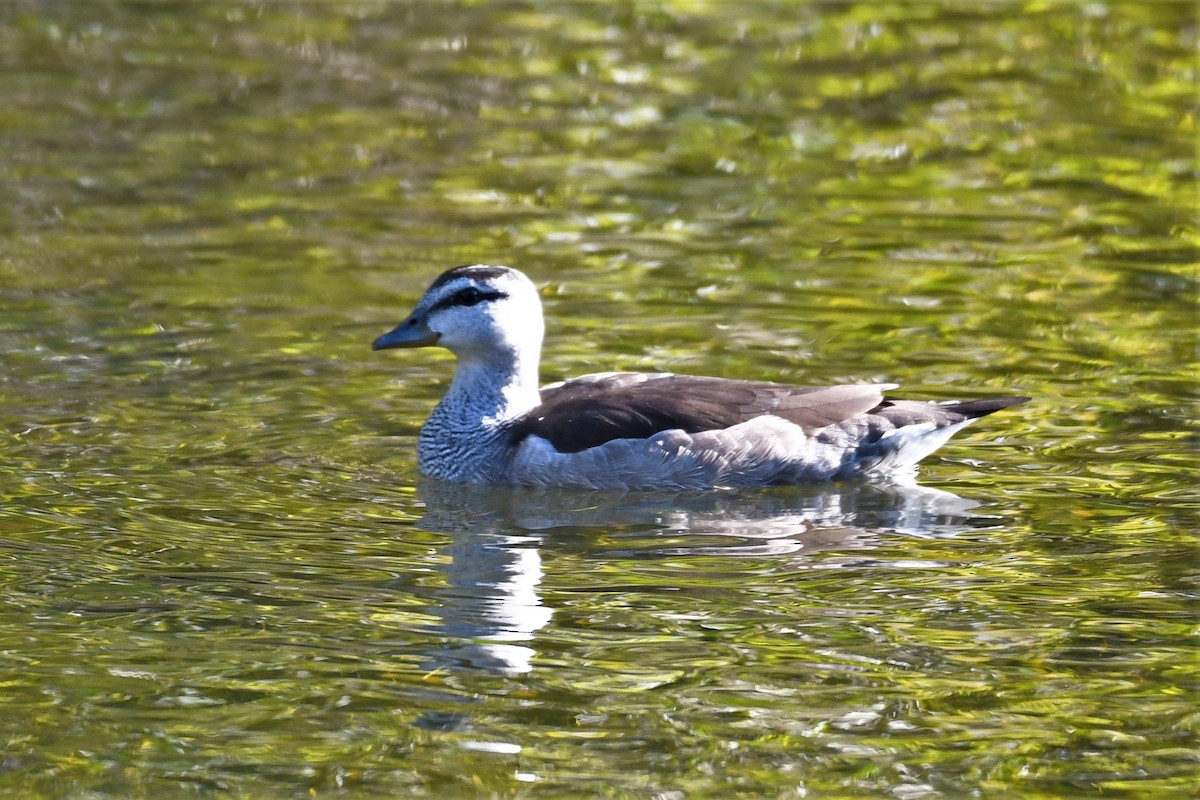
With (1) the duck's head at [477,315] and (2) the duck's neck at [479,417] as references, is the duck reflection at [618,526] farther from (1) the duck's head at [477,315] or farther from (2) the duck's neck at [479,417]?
(1) the duck's head at [477,315]

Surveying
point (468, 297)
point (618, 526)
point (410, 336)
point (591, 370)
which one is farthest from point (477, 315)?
point (618, 526)

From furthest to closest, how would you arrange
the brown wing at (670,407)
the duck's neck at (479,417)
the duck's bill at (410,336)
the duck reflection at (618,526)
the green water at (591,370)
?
the duck's bill at (410,336) → the duck's neck at (479,417) → the brown wing at (670,407) → the duck reflection at (618,526) → the green water at (591,370)

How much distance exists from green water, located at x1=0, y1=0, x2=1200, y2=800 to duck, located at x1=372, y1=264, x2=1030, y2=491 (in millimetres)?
197

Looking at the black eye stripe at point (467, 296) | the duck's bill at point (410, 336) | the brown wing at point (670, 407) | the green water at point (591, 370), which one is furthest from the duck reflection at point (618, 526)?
the black eye stripe at point (467, 296)

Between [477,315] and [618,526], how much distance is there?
5.59 ft

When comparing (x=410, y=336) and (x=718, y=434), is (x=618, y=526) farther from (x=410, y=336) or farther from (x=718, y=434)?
(x=410, y=336)

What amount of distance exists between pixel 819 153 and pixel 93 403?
8002 millimetres

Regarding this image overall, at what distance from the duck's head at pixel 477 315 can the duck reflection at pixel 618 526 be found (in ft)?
2.84

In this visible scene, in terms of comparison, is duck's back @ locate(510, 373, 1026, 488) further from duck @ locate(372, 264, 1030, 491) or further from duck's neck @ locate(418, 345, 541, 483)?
duck's neck @ locate(418, 345, 541, 483)

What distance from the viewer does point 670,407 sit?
10.7 m

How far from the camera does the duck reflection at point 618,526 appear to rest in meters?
8.88

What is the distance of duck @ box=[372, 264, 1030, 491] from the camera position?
1070cm

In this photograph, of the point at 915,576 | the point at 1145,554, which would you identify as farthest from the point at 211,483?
the point at 1145,554

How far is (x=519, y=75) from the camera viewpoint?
19766 mm
